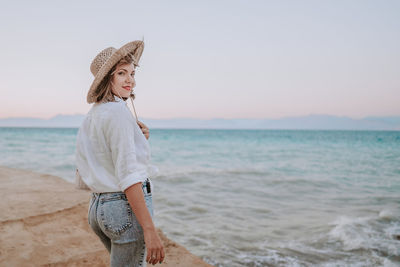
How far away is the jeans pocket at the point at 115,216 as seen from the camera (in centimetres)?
151

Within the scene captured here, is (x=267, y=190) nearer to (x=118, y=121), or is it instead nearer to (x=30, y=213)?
(x=30, y=213)

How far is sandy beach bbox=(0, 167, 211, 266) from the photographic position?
3.42 m

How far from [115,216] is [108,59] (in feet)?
2.62

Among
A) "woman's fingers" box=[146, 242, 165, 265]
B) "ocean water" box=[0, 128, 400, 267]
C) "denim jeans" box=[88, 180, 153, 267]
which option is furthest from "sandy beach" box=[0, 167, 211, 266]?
"woman's fingers" box=[146, 242, 165, 265]

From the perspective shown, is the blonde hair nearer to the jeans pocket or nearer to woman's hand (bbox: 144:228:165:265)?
the jeans pocket

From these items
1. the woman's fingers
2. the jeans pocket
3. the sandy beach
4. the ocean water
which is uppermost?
the jeans pocket

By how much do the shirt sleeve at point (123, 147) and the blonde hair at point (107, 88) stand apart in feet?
0.50

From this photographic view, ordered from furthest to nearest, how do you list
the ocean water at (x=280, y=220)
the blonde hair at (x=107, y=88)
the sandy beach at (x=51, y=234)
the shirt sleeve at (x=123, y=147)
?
the ocean water at (x=280, y=220) < the sandy beach at (x=51, y=234) < the blonde hair at (x=107, y=88) < the shirt sleeve at (x=123, y=147)

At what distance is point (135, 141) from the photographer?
158 cm

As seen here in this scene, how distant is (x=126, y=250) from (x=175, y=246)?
2700 millimetres

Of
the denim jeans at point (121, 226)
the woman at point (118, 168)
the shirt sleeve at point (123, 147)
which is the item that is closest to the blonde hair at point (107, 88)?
the woman at point (118, 168)

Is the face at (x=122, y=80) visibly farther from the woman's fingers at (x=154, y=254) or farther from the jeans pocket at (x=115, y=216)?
the woman's fingers at (x=154, y=254)

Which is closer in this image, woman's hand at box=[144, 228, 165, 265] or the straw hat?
woman's hand at box=[144, 228, 165, 265]

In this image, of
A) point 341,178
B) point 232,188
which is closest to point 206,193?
point 232,188
